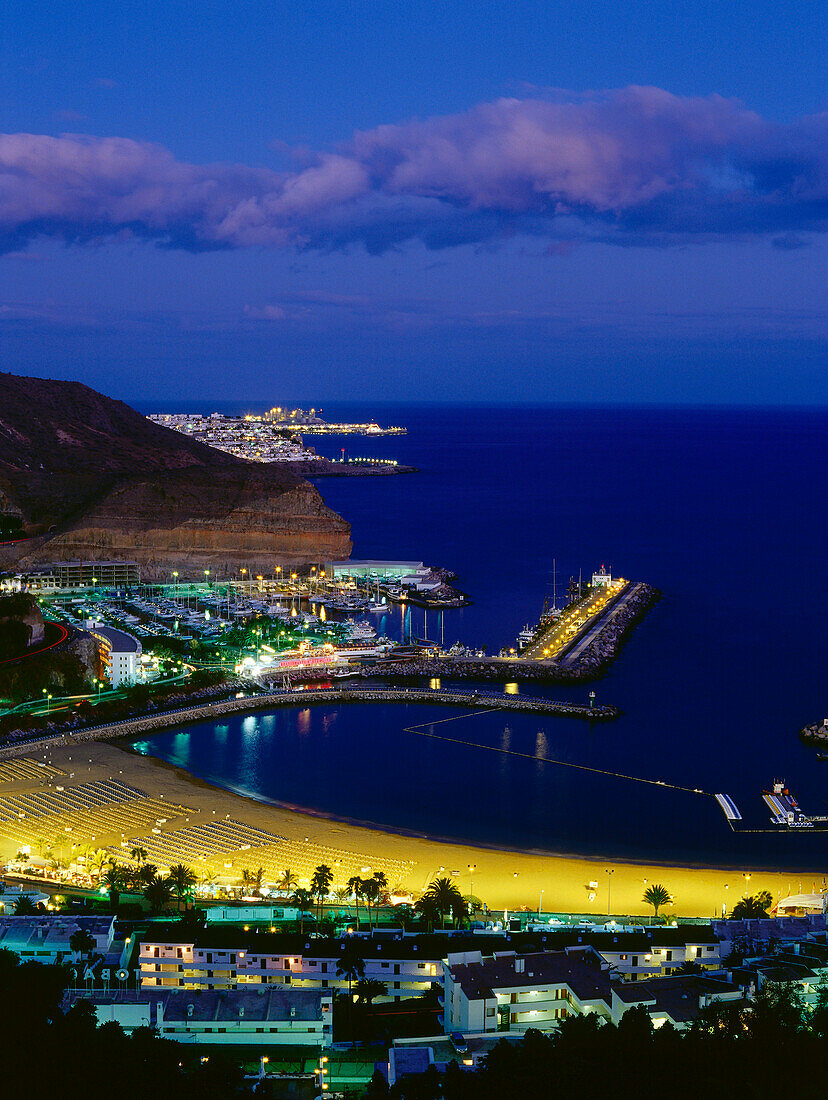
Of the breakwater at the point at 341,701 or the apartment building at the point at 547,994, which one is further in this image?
the breakwater at the point at 341,701

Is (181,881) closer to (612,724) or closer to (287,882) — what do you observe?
(287,882)

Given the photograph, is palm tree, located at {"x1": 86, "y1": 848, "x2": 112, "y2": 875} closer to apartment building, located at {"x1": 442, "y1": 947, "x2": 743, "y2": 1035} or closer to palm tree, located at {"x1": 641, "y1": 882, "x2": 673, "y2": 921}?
apartment building, located at {"x1": 442, "y1": 947, "x2": 743, "y2": 1035}

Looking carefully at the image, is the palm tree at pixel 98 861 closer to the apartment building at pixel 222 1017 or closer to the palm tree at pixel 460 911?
the apartment building at pixel 222 1017

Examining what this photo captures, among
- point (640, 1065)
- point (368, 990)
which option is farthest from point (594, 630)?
point (640, 1065)

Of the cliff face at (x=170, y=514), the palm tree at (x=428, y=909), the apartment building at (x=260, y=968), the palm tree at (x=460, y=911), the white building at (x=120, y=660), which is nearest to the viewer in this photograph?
the apartment building at (x=260, y=968)

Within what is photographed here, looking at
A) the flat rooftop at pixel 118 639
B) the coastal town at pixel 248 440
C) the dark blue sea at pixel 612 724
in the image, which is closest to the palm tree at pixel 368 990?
the dark blue sea at pixel 612 724

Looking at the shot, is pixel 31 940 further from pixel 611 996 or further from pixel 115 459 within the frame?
pixel 115 459
